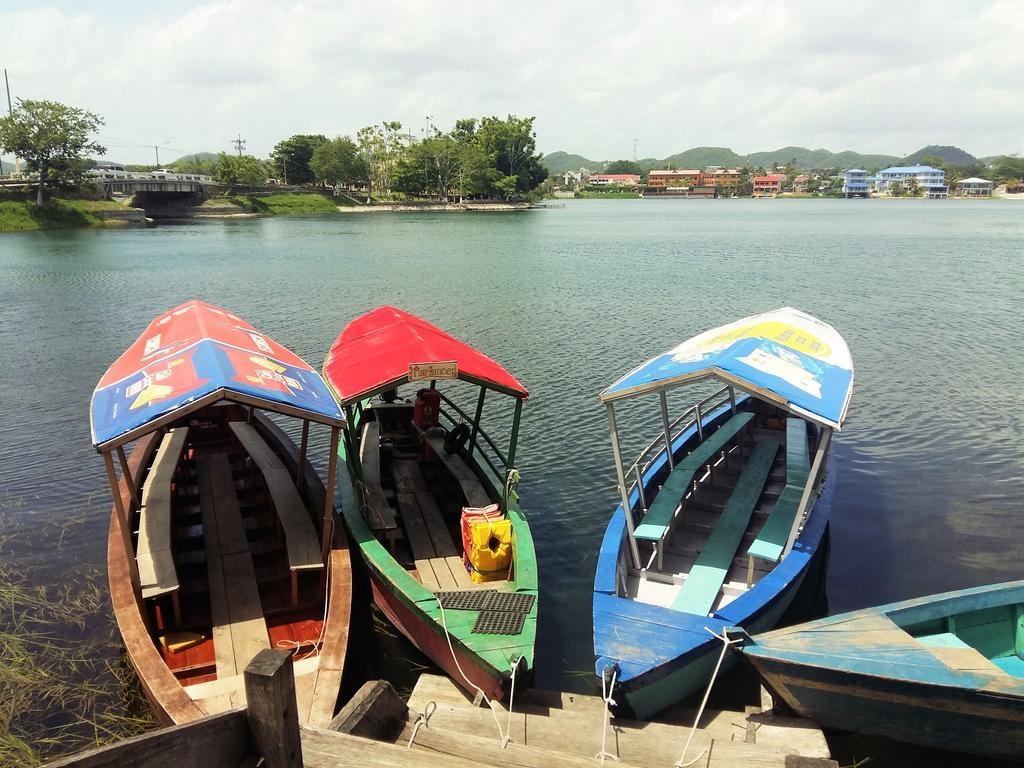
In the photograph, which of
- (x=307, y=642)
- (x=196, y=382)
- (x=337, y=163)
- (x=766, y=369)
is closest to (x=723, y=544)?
(x=766, y=369)

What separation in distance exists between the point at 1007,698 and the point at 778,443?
7.10 m

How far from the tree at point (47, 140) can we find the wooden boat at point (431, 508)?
261 feet

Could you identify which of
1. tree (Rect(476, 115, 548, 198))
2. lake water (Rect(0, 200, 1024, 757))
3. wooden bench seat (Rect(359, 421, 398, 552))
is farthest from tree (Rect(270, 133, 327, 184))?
wooden bench seat (Rect(359, 421, 398, 552))

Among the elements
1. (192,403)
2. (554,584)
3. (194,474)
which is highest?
(192,403)

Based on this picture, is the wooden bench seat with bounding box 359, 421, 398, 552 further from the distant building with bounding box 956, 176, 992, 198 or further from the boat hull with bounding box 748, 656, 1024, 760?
the distant building with bounding box 956, 176, 992, 198

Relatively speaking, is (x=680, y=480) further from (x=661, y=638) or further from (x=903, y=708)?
(x=903, y=708)

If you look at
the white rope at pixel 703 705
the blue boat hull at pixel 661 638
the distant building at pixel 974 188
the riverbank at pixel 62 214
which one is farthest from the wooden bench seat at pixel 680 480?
the distant building at pixel 974 188

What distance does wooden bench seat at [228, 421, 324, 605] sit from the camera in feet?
30.0

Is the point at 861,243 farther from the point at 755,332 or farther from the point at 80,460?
the point at 80,460

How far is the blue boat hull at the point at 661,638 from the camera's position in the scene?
24.2ft

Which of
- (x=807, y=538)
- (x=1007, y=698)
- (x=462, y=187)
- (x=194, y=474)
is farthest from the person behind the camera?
(x=462, y=187)

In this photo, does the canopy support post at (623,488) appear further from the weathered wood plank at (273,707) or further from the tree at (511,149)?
the tree at (511,149)

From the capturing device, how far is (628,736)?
7352 millimetres

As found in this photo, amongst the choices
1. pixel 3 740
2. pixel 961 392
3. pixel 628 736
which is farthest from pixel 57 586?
pixel 961 392
